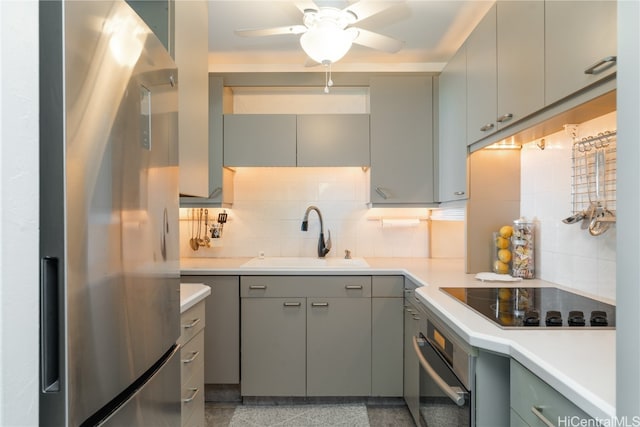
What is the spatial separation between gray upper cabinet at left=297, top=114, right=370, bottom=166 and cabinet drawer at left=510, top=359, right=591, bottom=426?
1793mm

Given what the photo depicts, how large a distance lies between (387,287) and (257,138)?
1.42 metres

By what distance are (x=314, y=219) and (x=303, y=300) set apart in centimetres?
76

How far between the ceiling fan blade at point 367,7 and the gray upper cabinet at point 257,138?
3.41 ft

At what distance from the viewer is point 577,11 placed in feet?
3.44

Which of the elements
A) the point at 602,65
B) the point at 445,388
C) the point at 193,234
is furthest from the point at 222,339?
the point at 602,65

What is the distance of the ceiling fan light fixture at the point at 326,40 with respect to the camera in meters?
1.49

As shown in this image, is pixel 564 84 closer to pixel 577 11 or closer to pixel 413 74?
pixel 577 11

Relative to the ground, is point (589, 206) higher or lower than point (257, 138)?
lower

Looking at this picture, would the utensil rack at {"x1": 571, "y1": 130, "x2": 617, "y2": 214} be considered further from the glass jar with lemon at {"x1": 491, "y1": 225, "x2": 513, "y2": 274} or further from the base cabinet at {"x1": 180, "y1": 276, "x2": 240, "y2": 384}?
the base cabinet at {"x1": 180, "y1": 276, "x2": 240, "y2": 384}

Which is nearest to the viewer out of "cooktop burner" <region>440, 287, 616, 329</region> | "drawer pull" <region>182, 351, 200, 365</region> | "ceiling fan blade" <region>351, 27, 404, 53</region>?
"cooktop burner" <region>440, 287, 616, 329</region>

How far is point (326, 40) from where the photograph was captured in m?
1.50

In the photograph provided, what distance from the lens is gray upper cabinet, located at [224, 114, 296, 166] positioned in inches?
96.7

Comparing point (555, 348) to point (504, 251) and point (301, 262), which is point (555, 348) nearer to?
point (504, 251)

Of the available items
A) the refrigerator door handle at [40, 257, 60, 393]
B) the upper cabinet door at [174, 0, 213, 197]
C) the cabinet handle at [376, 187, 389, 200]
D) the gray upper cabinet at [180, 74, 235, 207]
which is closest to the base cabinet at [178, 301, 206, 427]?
the upper cabinet door at [174, 0, 213, 197]
